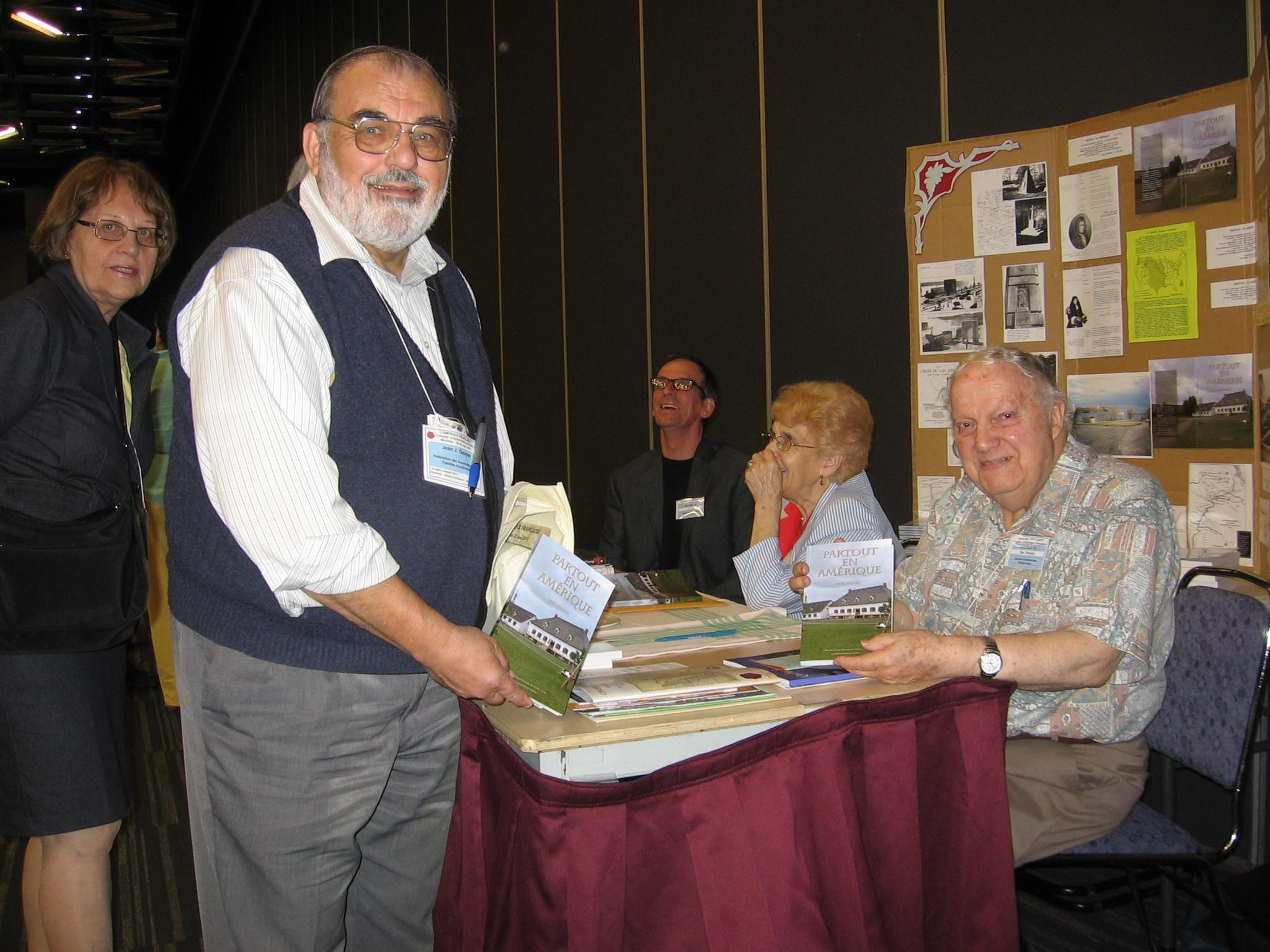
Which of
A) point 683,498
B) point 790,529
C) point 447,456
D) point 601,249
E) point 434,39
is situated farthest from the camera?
point 434,39

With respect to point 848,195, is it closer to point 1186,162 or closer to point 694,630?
point 1186,162

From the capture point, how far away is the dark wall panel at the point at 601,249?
468cm

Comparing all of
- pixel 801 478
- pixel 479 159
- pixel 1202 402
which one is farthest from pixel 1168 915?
pixel 479 159

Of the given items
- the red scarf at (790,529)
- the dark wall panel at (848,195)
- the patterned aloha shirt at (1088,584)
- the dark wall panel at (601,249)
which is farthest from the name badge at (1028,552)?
the dark wall panel at (601,249)

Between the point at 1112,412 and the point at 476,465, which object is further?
the point at 1112,412

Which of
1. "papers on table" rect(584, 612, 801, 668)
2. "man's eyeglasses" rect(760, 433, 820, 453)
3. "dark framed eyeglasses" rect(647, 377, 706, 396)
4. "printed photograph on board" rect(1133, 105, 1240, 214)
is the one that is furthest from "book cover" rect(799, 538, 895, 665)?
"dark framed eyeglasses" rect(647, 377, 706, 396)

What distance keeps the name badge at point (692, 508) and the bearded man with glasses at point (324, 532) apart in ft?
7.03

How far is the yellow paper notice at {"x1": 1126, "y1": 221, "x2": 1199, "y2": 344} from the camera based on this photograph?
2.51 m

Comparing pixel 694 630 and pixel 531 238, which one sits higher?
pixel 531 238

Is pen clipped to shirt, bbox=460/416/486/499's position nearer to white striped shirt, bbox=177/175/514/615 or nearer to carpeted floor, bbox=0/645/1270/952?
white striped shirt, bbox=177/175/514/615

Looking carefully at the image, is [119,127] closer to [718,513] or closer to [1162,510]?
[718,513]

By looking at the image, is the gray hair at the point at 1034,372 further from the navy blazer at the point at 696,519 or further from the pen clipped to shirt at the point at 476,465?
the navy blazer at the point at 696,519

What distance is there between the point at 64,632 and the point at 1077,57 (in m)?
2.93

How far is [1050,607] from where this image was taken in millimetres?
1890
